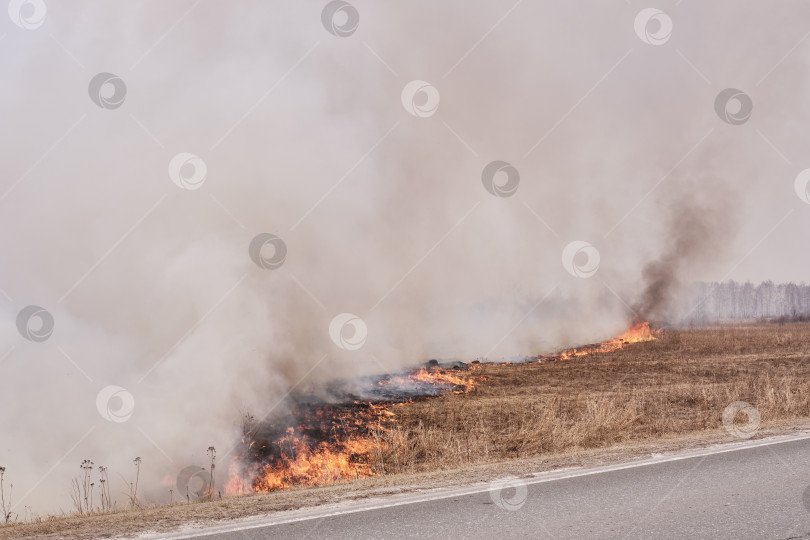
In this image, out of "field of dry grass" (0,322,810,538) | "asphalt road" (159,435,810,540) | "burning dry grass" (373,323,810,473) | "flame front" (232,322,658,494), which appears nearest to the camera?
"asphalt road" (159,435,810,540)

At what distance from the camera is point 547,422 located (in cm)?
1098

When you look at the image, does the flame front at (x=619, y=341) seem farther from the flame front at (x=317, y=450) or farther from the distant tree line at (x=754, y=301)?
the distant tree line at (x=754, y=301)

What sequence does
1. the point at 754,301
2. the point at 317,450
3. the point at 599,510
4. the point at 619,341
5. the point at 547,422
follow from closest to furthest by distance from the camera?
the point at 599,510 → the point at 317,450 → the point at 547,422 → the point at 619,341 → the point at 754,301

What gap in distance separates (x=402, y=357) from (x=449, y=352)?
17.6 ft

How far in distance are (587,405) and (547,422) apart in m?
2.27

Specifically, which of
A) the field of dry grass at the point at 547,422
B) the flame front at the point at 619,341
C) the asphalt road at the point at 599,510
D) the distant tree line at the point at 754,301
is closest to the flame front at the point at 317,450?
the field of dry grass at the point at 547,422

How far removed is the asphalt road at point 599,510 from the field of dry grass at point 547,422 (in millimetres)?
664

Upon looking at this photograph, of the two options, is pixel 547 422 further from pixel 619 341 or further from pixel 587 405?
pixel 619 341

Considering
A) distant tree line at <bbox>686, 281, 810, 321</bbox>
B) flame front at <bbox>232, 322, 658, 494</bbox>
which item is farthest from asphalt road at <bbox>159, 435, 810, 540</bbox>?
distant tree line at <bbox>686, 281, 810, 321</bbox>

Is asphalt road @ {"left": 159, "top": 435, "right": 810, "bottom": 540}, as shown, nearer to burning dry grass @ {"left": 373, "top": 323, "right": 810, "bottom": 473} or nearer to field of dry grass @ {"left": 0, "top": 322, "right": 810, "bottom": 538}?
field of dry grass @ {"left": 0, "top": 322, "right": 810, "bottom": 538}

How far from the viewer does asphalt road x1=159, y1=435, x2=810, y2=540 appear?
13.9 feet

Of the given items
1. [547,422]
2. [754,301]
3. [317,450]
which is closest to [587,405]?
[547,422]

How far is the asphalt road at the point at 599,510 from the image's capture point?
13.9 ft

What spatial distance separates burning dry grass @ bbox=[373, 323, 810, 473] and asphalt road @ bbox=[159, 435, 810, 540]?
3446mm
